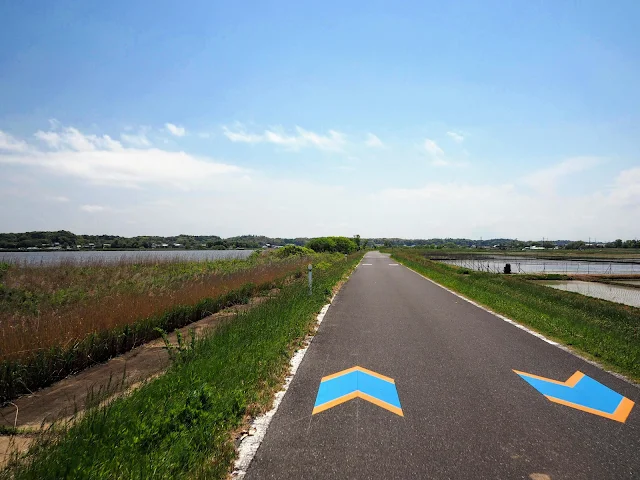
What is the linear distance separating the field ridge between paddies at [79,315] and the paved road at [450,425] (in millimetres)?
3844

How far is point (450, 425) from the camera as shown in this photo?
433 cm

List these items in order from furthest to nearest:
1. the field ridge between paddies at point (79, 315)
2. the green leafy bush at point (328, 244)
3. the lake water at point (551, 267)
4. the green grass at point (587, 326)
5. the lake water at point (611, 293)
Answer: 1. the green leafy bush at point (328, 244)
2. the lake water at point (551, 267)
3. the lake water at point (611, 293)
4. the green grass at point (587, 326)
5. the field ridge between paddies at point (79, 315)

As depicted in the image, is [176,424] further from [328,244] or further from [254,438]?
[328,244]

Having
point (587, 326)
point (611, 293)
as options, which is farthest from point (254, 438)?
point (611, 293)

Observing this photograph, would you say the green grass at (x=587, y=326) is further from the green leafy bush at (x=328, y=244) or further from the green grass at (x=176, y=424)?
the green leafy bush at (x=328, y=244)

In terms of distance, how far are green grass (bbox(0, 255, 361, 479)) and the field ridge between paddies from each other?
2020mm

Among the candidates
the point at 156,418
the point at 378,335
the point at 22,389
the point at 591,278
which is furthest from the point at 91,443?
the point at 591,278

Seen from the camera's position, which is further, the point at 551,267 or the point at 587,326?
the point at 551,267

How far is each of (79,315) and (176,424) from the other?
5.29m

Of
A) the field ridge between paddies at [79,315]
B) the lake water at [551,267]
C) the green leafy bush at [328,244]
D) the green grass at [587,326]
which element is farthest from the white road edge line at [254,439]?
the green leafy bush at [328,244]

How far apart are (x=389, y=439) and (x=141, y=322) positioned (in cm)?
664

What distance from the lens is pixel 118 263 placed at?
2261 centimetres

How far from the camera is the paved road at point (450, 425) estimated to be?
137 inches

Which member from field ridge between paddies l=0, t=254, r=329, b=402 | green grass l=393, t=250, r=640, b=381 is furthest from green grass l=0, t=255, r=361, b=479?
green grass l=393, t=250, r=640, b=381
